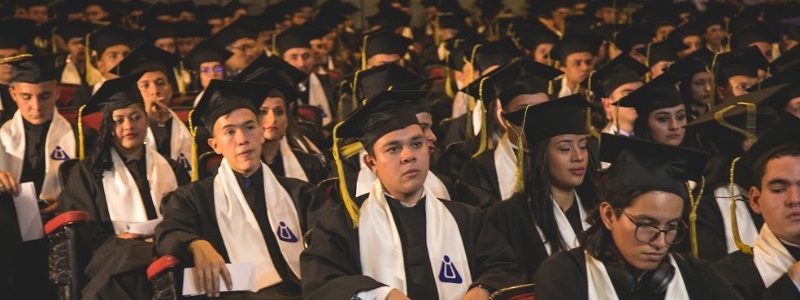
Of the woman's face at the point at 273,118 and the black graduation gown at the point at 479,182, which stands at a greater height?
the woman's face at the point at 273,118

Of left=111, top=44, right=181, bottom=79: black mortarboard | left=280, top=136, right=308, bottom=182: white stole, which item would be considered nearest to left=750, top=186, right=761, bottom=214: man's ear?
left=280, top=136, right=308, bottom=182: white stole

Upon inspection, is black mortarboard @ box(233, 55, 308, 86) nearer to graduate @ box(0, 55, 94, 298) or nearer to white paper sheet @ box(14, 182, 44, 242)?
graduate @ box(0, 55, 94, 298)

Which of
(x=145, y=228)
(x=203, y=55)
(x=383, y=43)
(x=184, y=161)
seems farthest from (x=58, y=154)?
(x=383, y=43)

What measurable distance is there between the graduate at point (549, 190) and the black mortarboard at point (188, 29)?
6910 mm

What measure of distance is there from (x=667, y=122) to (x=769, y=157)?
2.06m

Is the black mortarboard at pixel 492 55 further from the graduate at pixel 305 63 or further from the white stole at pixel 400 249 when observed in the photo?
the white stole at pixel 400 249

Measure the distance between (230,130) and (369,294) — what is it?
54.8 inches

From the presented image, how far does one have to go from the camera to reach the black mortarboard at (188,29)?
10945 millimetres

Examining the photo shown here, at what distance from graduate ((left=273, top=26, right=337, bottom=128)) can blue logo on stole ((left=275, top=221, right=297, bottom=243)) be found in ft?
14.5

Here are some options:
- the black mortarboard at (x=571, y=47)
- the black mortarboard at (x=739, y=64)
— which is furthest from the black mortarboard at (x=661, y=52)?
the black mortarboard at (x=739, y=64)

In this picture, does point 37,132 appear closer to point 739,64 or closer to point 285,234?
point 285,234

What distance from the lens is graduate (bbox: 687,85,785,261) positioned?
4.54 metres

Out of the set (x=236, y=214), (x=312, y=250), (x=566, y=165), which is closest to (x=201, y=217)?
(x=236, y=214)

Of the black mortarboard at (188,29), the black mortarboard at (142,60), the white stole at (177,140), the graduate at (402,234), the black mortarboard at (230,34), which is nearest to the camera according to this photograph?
the graduate at (402,234)
